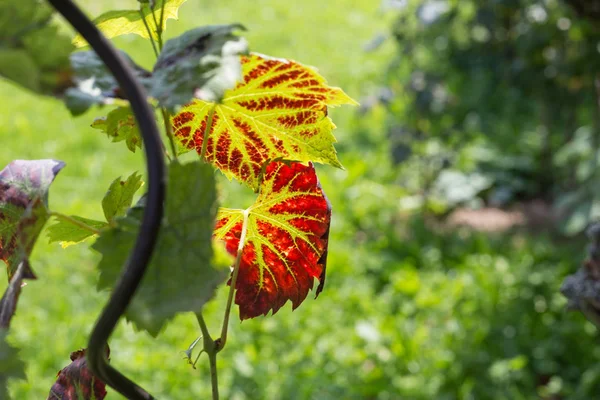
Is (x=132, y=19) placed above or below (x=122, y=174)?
below

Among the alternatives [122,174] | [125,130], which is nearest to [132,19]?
[125,130]

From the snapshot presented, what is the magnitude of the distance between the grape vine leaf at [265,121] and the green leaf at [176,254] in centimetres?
17

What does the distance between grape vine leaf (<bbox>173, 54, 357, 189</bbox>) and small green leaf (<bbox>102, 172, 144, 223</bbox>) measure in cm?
6

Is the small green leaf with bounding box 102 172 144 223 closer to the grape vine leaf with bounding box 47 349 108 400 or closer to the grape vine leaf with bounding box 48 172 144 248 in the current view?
the grape vine leaf with bounding box 48 172 144 248

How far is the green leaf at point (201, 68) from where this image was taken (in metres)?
0.45

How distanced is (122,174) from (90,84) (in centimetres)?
375

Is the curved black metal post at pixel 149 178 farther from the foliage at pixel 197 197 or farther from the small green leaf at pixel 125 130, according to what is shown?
the small green leaf at pixel 125 130

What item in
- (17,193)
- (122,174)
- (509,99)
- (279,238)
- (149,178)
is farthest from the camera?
(509,99)

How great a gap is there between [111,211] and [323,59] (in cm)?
578

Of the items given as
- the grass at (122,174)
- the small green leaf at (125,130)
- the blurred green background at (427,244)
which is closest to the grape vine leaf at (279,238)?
the small green leaf at (125,130)

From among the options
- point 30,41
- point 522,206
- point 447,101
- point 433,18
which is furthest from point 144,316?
point 522,206

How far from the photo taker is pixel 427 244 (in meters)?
3.59

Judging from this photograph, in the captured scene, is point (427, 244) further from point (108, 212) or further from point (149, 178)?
point (149, 178)

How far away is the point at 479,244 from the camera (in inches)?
138
